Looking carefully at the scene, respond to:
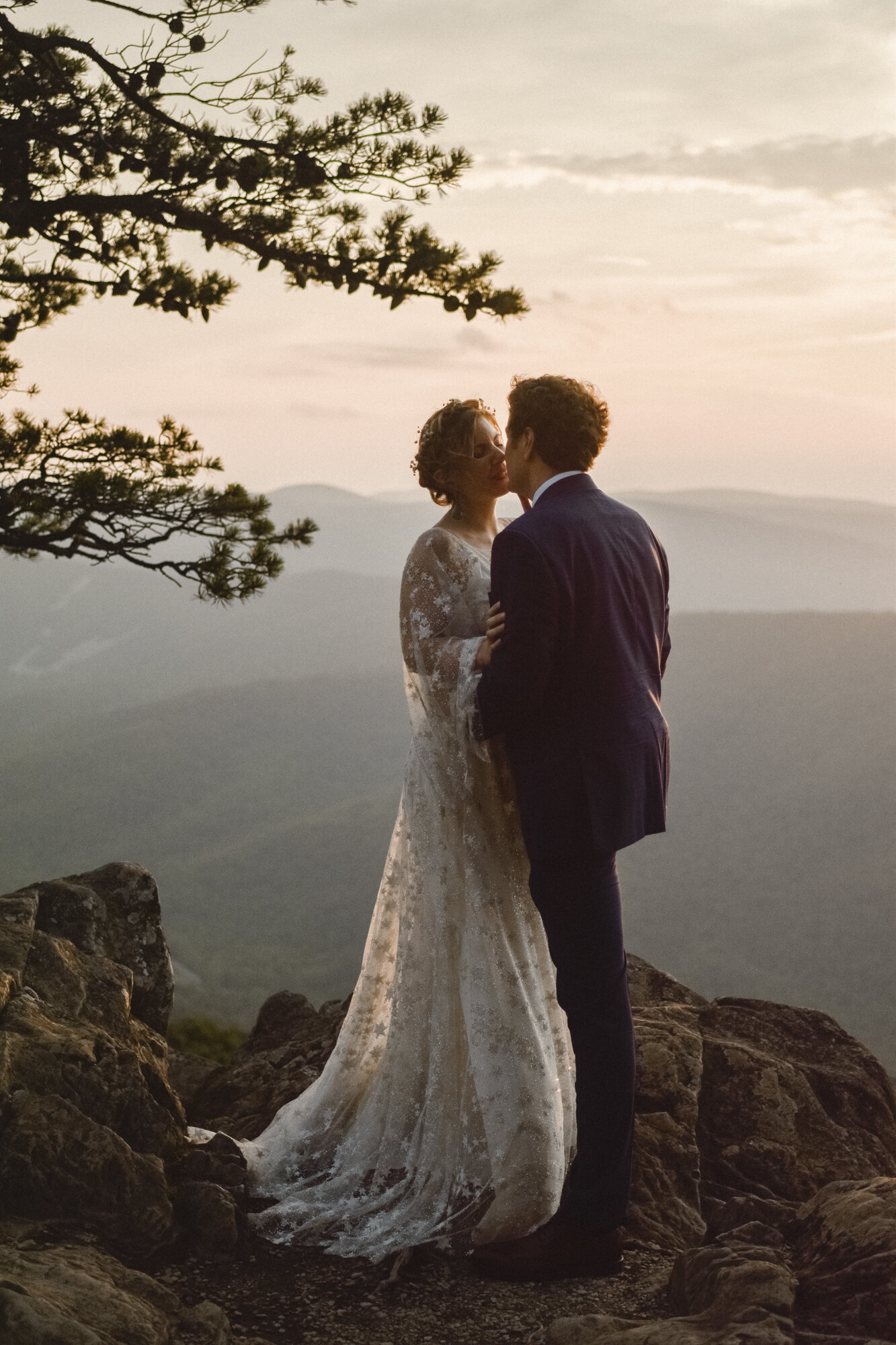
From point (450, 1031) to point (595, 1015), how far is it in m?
0.70

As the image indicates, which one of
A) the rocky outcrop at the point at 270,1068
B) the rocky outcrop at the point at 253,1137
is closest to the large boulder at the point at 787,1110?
the rocky outcrop at the point at 253,1137

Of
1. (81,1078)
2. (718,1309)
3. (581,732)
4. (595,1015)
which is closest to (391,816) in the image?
(81,1078)

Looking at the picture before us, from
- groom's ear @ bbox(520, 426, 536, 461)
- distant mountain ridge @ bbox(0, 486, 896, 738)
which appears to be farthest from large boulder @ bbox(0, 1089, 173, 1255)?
distant mountain ridge @ bbox(0, 486, 896, 738)

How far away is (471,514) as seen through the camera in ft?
12.2

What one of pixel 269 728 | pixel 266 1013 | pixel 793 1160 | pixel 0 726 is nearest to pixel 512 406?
pixel 793 1160

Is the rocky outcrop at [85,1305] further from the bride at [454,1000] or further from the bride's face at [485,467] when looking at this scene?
the bride's face at [485,467]

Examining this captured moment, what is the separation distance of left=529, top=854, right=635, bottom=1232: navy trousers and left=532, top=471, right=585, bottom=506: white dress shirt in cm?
105

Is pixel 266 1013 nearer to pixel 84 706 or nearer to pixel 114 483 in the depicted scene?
pixel 114 483

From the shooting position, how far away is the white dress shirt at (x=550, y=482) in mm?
3148

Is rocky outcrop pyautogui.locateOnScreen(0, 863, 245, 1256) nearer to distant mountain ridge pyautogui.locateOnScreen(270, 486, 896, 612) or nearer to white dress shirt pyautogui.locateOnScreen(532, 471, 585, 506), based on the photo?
white dress shirt pyautogui.locateOnScreen(532, 471, 585, 506)

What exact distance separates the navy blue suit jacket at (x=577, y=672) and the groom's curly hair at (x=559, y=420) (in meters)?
0.07

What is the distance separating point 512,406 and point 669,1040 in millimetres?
2908

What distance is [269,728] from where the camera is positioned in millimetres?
37625

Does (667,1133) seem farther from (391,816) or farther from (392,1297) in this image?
(391,816)
